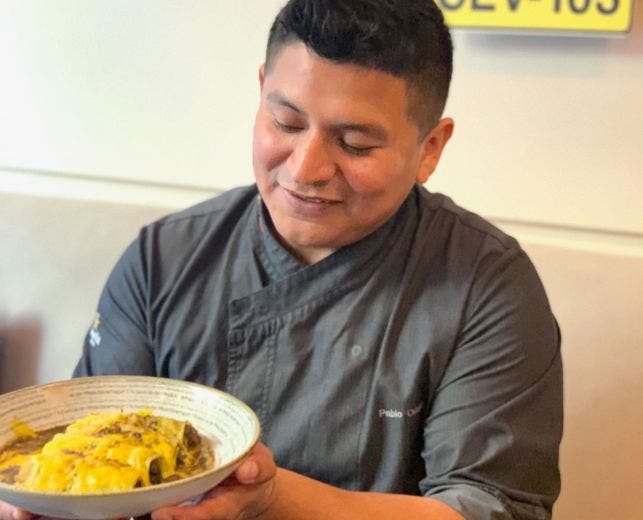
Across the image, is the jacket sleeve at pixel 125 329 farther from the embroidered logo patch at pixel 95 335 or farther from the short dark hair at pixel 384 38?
the short dark hair at pixel 384 38

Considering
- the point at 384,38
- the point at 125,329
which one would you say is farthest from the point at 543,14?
the point at 125,329

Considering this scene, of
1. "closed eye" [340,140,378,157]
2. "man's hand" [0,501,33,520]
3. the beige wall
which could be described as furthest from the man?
the beige wall

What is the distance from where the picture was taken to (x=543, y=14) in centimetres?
134

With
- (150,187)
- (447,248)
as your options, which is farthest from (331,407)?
(150,187)

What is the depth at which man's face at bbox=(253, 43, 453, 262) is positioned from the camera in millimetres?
951

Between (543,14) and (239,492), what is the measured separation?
87 cm

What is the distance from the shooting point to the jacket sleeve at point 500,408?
1.01m

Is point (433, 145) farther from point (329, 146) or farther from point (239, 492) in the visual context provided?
point (239, 492)

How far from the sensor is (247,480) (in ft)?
2.71

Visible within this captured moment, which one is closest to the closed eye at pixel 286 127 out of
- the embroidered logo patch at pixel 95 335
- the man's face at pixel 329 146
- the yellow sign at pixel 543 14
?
the man's face at pixel 329 146

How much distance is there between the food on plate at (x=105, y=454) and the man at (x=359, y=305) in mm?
113

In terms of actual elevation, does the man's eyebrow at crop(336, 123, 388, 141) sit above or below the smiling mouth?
above

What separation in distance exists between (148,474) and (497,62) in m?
0.92

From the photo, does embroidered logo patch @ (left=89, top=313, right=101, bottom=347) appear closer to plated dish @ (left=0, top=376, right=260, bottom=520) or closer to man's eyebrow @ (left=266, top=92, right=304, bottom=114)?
plated dish @ (left=0, top=376, right=260, bottom=520)
